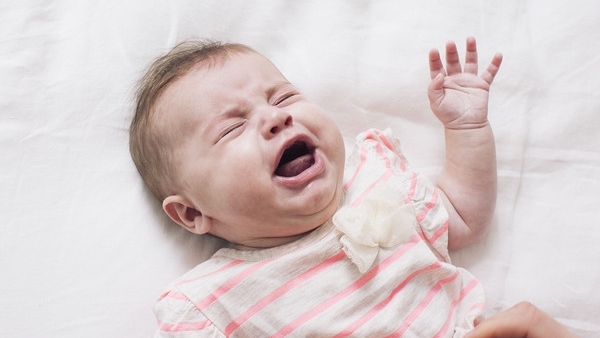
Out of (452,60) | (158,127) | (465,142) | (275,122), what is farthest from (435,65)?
(158,127)

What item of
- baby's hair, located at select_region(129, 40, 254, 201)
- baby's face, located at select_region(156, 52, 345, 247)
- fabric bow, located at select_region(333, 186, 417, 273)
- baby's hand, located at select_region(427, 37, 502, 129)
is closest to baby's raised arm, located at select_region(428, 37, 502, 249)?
baby's hand, located at select_region(427, 37, 502, 129)

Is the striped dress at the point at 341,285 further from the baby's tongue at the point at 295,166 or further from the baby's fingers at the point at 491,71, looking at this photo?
the baby's fingers at the point at 491,71

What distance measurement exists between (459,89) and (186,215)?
558 millimetres

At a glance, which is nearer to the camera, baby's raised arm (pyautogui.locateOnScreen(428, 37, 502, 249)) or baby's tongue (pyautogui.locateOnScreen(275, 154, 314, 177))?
baby's tongue (pyautogui.locateOnScreen(275, 154, 314, 177))

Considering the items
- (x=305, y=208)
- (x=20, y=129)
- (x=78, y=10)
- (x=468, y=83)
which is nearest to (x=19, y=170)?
(x=20, y=129)

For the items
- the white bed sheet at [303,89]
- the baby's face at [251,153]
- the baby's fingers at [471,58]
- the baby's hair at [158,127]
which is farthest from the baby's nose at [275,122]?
the baby's fingers at [471,58]

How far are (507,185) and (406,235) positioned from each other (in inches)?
11.6

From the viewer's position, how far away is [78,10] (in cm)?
136

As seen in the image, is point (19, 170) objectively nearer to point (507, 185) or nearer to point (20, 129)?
point (20, 129)

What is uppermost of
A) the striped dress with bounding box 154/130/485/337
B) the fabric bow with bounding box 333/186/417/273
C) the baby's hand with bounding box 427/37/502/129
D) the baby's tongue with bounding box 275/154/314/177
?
the baby's hand with bounding box 427/37/502/129

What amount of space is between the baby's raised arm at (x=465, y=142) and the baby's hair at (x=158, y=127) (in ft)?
1.24

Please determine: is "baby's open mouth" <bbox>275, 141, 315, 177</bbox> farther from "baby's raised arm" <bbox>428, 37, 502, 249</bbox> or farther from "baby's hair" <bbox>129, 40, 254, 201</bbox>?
"baby's raised arm" <bbox>428, 37, 502, 249</bbox>

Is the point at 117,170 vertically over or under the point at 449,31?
under

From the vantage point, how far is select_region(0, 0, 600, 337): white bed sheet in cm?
118
